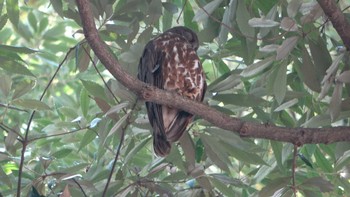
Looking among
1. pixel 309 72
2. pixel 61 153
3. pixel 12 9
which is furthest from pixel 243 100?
pixel 12 9

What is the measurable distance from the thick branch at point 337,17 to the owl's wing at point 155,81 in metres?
0.75

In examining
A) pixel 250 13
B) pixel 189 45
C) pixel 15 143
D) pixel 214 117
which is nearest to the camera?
pixel 214 117

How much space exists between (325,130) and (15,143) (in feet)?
3.72

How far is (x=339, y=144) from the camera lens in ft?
10.9

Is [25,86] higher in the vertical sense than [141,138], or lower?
higher

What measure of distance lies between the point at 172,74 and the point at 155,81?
89mm

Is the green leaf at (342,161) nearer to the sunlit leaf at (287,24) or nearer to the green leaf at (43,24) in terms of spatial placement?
the sunlit leaf at (287,24)

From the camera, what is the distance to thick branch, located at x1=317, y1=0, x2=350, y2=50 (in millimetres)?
2832

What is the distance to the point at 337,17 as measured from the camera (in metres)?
2.87

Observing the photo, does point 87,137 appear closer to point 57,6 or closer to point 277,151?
point 57,6

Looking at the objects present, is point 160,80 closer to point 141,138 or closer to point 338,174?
point 141,138

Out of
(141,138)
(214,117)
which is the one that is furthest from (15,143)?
(214,117)

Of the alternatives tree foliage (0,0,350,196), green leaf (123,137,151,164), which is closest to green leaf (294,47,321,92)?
tree foliage (0,0,350,196)

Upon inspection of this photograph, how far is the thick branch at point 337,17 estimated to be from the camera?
2832 millimetres
